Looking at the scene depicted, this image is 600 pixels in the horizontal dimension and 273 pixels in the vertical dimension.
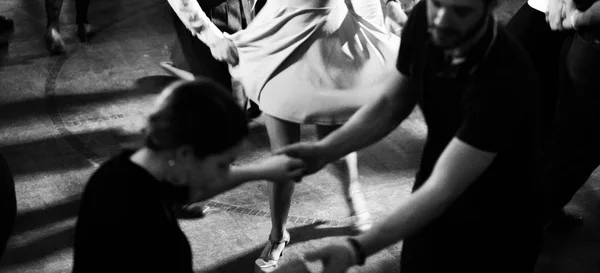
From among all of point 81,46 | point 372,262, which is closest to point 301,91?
point 372,262

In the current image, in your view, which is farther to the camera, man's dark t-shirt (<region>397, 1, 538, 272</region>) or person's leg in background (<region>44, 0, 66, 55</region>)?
person's leg in background (<region>44, 0, 66, 55</region>)

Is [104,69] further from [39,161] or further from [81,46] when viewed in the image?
[39,161]

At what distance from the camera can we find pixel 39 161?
13.9ft

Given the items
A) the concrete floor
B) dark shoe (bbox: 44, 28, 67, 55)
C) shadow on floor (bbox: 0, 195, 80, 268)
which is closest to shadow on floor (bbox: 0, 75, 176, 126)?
the concrete floor

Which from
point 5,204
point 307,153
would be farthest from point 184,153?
point 5,204

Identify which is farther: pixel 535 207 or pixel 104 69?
pixel 104 69

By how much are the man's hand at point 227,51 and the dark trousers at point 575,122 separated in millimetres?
1417

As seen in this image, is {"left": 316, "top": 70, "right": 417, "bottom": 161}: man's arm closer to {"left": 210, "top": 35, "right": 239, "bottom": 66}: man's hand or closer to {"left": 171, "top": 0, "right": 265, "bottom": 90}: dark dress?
{"left": 210, "top": 35, "right": 239, "bottom": 66}: man's hand

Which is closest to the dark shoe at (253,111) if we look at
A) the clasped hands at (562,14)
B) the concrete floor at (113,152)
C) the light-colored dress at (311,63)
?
the concrete floor at (113,152)

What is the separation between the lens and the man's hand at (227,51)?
3.21 m

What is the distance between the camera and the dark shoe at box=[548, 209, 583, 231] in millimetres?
3783

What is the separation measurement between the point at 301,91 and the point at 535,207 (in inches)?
44.4

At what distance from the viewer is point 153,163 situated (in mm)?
1849

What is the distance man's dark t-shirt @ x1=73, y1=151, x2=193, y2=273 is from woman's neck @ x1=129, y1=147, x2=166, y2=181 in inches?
0.5
